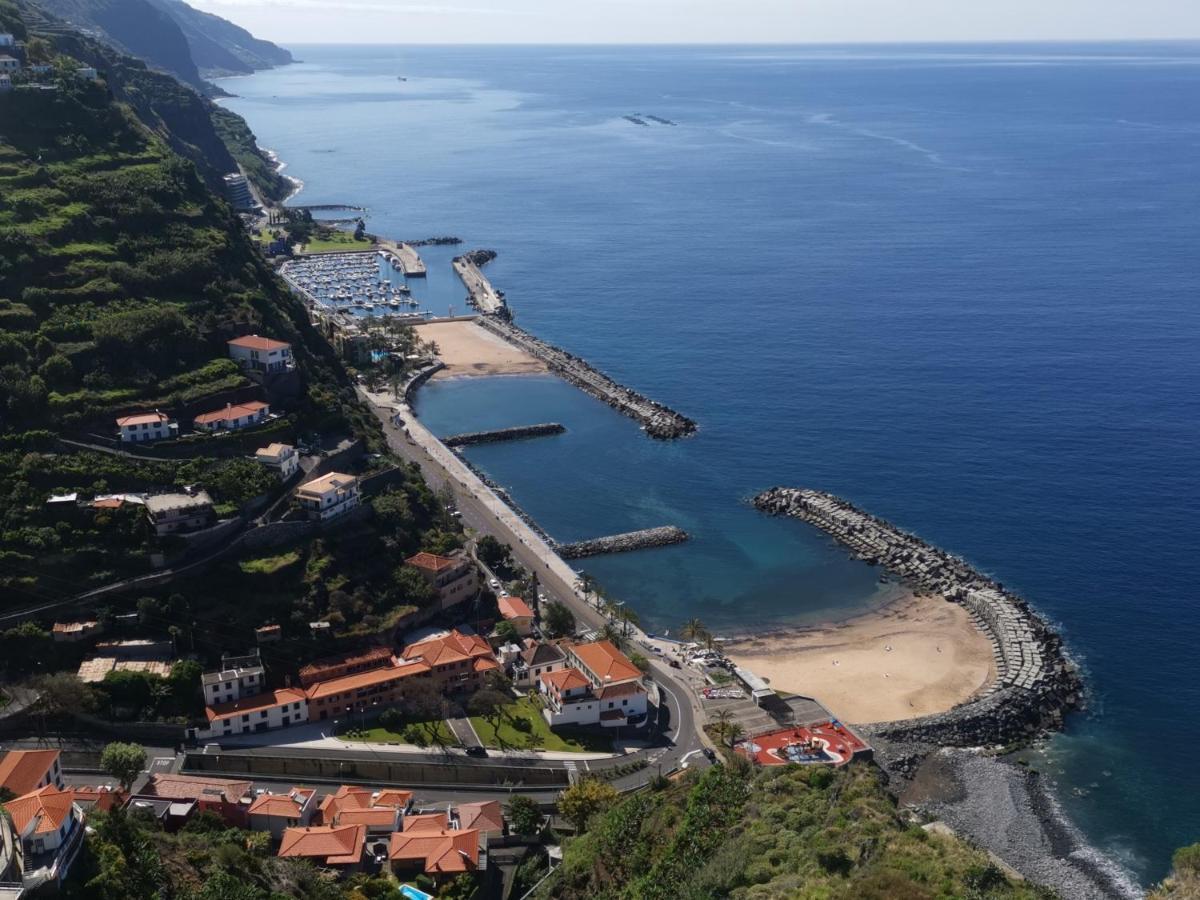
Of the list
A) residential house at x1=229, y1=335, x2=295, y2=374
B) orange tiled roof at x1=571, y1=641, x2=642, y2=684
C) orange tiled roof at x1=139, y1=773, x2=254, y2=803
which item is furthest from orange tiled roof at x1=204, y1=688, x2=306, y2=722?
residential house at x1=229, y1=335, x2=295, y2=374

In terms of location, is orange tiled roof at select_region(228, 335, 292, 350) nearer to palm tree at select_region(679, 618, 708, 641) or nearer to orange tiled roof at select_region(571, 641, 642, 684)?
orange tiled roof at select_region(571, 641, 642, 684)

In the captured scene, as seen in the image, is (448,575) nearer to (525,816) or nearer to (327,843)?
(525,816)

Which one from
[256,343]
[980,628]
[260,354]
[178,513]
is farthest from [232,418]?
[980,628]

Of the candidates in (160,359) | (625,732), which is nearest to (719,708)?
(625,732)

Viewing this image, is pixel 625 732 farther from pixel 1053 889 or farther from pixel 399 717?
pixel 1053 889

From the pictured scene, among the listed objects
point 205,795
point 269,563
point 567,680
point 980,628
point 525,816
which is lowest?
point 980,628

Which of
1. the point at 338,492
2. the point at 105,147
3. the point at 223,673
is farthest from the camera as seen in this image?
the point at 105,147

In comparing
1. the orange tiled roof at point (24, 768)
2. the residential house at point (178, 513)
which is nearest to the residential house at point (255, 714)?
the orange tiled roof at point (24, 768)
